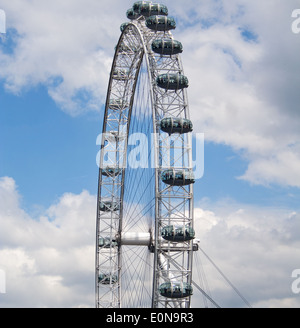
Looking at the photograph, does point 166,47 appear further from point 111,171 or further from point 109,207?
point 109,207

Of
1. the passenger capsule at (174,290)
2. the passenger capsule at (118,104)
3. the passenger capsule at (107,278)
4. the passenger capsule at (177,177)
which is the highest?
the passenger capsule at (118,104)

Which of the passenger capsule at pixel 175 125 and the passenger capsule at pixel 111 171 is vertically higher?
the passenger capsule at pixel 111 171

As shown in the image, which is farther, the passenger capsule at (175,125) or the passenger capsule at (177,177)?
the passenger capsule at (175,125)

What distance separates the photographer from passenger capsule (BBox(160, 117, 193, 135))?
55812 mm

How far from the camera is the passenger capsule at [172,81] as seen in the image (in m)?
57.4

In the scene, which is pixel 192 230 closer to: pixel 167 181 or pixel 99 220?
pixel 167 181

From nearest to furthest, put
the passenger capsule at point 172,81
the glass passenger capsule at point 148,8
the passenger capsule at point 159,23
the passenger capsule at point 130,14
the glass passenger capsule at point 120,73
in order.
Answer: the passenger capsule at point 172,81 < the passenger capsule at point 159,23 < the glass passenger capsule at point 148,8 < the passenger capsule at point 130,14 < the glass passenger capsule at point 120,73

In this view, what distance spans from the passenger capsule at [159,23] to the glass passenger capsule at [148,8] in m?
3.90

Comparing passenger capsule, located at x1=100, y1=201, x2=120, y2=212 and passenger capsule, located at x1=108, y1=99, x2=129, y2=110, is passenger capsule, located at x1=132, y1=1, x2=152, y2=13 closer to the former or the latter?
passenger capsule, located at x1=108, y1=99, x2=129, y2=110

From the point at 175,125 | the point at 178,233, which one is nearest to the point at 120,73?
the point at 175,125

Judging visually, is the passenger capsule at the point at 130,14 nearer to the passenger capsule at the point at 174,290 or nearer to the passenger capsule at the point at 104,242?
the passenger capsule at the point at 104,242

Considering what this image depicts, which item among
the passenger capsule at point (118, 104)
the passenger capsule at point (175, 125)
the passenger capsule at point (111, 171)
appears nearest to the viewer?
the passenger capsule at point (175, 125)

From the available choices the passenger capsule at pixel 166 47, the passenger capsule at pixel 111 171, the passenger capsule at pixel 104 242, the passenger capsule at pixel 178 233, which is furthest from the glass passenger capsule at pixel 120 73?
the passenger capsule at pixel 178 233

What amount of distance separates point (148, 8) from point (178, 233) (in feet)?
82.8
